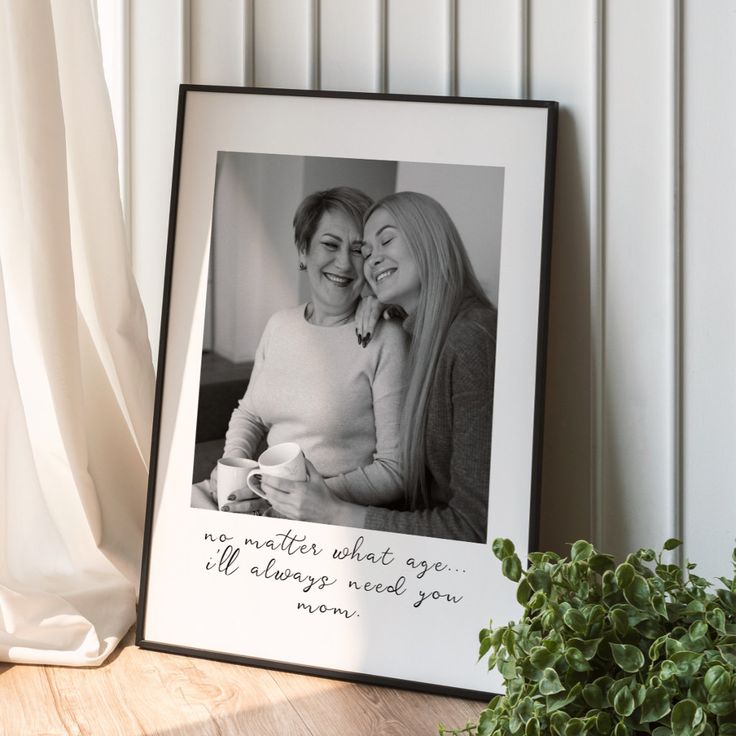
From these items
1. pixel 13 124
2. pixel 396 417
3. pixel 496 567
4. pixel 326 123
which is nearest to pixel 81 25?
pixel 13 124

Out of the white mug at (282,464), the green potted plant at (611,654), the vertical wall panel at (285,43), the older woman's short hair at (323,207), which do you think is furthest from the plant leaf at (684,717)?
the vertical wall panel at (285,43)

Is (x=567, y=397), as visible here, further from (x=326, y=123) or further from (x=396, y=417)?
(x=326, y=123)

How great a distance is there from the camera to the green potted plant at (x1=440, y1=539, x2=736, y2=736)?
67 cm

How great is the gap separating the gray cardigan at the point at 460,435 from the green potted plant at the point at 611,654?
0.25 metres

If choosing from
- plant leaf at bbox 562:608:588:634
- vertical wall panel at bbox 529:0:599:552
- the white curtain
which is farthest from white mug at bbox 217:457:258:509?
plant leaf at bbox 562:608:588:634

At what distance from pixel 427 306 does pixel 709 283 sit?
1.16ft

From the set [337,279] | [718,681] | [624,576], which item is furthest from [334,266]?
[718,681]

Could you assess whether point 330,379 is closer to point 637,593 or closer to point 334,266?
point 334,266

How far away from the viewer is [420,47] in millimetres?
1130

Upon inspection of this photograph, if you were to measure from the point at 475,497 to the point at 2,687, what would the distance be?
25.2 inches

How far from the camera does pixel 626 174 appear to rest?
107cm

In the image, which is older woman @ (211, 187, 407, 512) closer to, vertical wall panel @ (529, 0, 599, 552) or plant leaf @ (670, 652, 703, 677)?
vertical wall panel @ (529, 0, 599, 552)

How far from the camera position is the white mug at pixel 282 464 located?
3.65 ft

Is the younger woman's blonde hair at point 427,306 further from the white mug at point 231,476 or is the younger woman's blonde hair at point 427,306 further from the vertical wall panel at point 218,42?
the vertical wall panel at point 218,42
